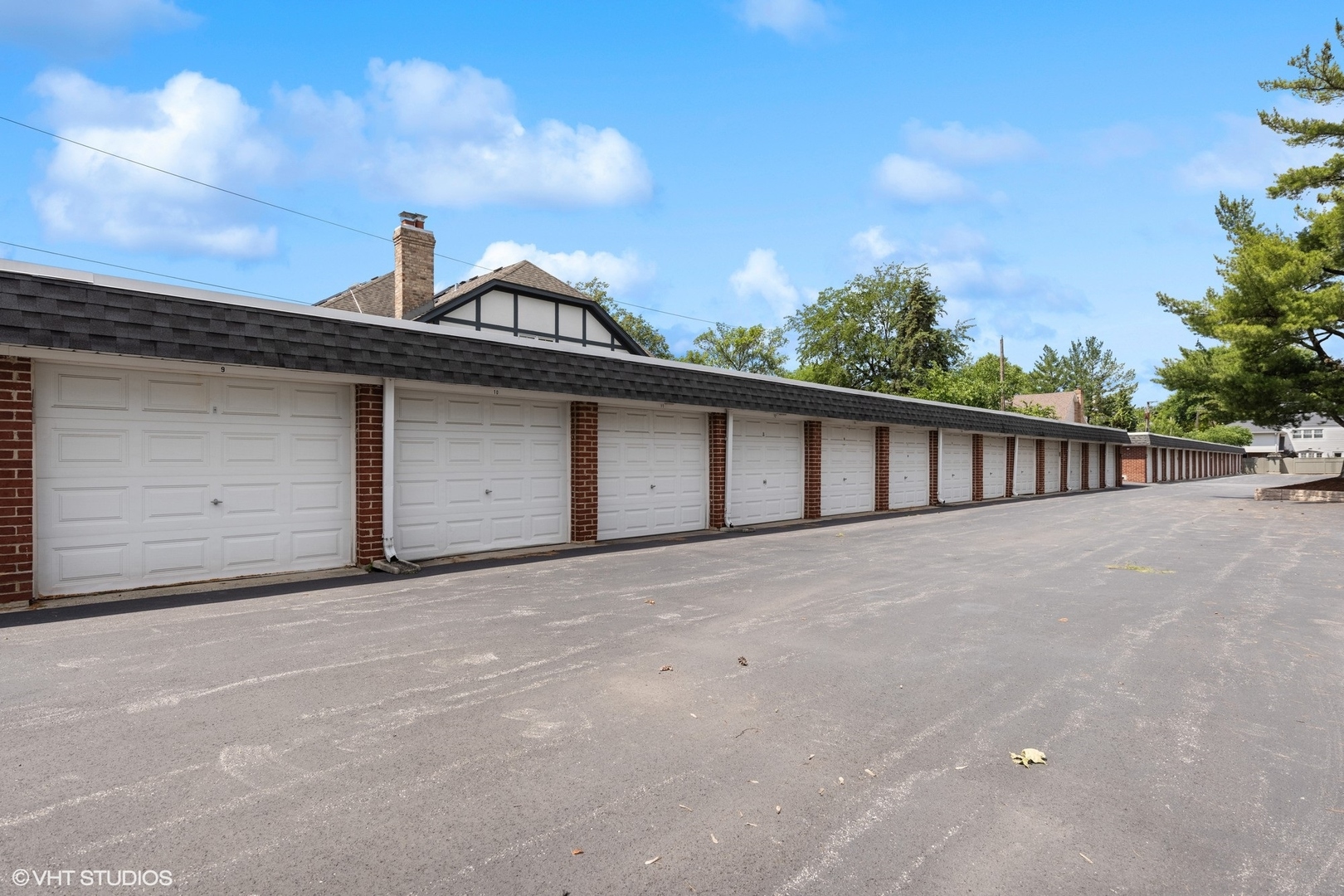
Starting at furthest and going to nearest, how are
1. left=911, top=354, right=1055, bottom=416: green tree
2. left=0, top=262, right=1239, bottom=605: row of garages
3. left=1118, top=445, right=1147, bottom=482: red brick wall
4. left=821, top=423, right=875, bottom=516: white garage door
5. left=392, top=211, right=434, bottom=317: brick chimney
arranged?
left=1118, top=445, right=1147, bottom=482: red brick wall → left=911, top=354, right=1055, bottom=416: green tree → left=392, top=211, right=434, bottom=317: brick chimney → left=821, top=423, right=875, bottom=516: white garage door → left=0, top=262, right=1239, bottom=605: row of garages

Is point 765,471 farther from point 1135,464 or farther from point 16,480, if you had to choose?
point 1135,464

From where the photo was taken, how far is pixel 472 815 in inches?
113

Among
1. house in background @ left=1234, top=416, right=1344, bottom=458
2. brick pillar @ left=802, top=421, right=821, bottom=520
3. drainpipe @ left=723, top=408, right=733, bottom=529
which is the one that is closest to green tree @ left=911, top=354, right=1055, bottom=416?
brick pillar @ left=802, top=421, right=821, bottom=520

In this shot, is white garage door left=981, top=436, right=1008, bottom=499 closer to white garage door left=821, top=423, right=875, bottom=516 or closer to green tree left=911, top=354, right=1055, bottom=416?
white garage door left=821, top=423, right=875, bottom=516

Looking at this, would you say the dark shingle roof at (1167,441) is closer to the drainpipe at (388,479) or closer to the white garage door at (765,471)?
the white garage door at (765,471)

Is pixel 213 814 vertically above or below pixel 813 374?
below

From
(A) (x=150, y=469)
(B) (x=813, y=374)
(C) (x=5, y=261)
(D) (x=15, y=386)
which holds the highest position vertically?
(B) (x=813, y=374)

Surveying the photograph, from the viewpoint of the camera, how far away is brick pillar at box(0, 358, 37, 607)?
21.6ft

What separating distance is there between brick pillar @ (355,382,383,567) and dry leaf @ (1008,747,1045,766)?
805 cm

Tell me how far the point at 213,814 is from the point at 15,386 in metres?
6.28

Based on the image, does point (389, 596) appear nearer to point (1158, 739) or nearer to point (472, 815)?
point (472, 815)

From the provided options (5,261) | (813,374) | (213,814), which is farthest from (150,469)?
(813,374)

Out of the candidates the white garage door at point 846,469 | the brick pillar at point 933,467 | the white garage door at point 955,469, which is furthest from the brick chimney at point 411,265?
the white garage door at point 955,469

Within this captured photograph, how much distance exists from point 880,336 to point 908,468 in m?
35.6
